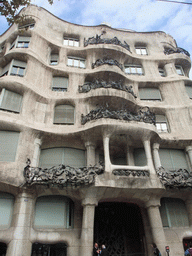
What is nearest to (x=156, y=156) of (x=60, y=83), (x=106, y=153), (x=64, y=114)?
Answer: (x=106, y=153)

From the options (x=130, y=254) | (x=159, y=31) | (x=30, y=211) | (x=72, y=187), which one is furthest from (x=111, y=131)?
(x=159, y=31)

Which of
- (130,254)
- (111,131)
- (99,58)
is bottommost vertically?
(130,254)

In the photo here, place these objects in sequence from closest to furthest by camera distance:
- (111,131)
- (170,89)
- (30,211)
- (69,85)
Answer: (30,211), (111,131), (69,85), (170,89)

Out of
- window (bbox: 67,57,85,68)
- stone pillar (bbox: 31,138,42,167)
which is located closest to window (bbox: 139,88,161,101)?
window (bbox: 67,57,85,68)

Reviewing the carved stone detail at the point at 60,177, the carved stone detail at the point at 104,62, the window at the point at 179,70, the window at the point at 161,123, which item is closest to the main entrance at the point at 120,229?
the carved stone detail at the point at 60,177

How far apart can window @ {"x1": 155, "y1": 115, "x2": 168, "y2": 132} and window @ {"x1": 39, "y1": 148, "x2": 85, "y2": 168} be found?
273 inches

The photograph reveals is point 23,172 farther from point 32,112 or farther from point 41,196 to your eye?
point 32,112

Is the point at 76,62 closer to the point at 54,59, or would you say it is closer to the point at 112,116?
the point at 54,59

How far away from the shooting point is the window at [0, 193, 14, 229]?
37.8 ft

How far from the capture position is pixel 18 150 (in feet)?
42.8

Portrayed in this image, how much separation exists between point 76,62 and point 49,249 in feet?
52.9

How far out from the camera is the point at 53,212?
1271cm

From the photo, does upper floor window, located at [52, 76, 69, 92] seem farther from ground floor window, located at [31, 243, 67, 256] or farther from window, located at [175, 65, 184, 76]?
window, located at [175, 65, 184, 76]

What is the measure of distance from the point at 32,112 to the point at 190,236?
13.8 metres
